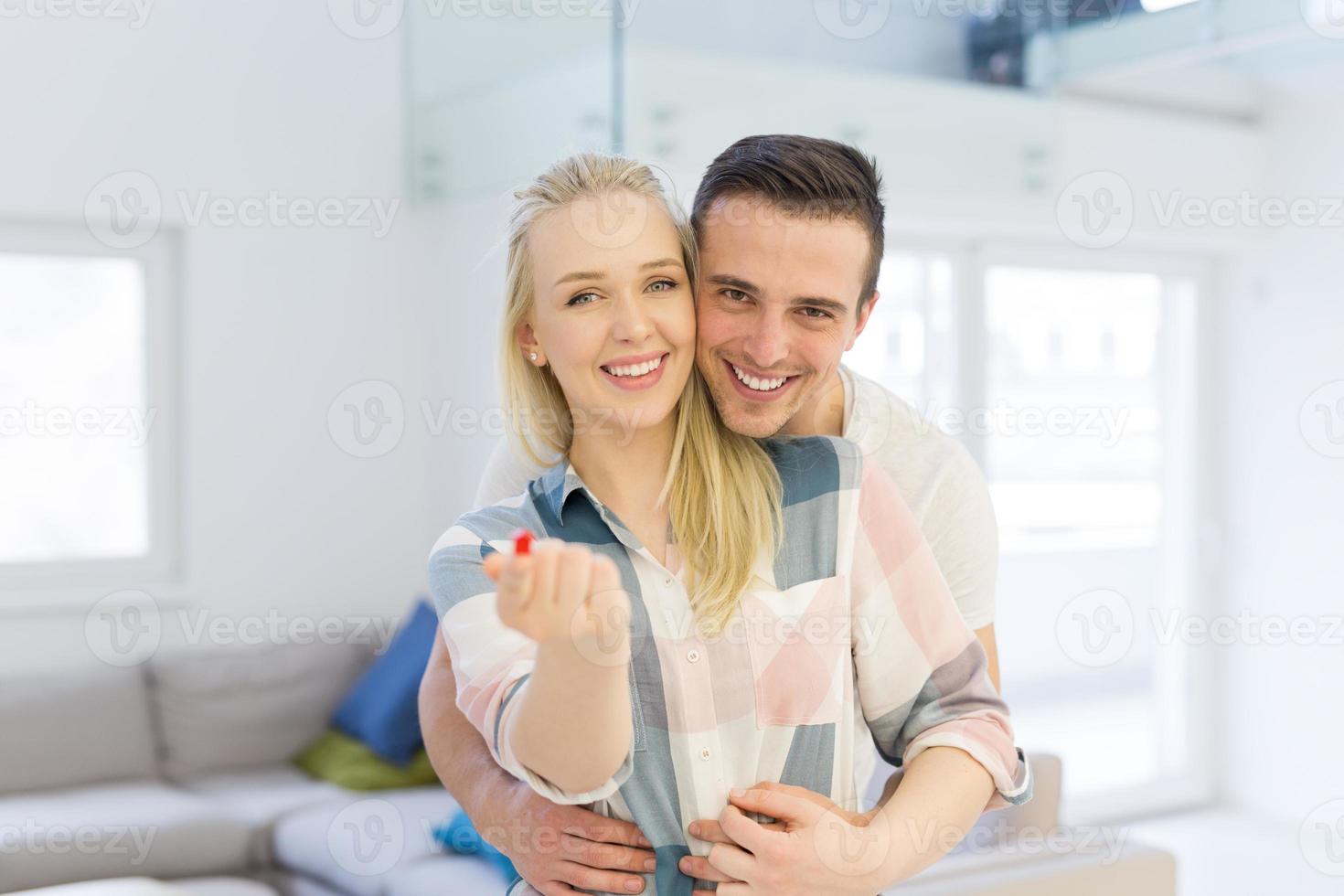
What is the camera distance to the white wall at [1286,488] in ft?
15.9

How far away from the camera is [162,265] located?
4.31 m

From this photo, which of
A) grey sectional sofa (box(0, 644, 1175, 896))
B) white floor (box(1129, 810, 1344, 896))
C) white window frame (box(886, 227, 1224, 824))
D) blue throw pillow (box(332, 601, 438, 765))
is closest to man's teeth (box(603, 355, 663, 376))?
grey sectional sofa (box(0, 644, 1175, 896))

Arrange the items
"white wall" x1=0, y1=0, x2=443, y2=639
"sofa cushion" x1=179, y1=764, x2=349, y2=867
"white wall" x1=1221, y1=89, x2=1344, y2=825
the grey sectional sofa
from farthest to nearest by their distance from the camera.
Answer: "white wall" x1=1221, y1=89, x2=1344, y2=825 < "white wall" x1=0, y1=0, x2=443, y2=639 < "sofa cushion" x1=179, y1=764, x2=349, y2=867 < the grey sectional sofa

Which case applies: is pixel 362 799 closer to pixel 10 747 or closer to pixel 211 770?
pixel 211 770

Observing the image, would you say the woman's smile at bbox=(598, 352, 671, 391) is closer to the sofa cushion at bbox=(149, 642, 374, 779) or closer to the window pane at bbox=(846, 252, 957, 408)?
the sofa cushion at bbox=(149, 642, 374, 779)

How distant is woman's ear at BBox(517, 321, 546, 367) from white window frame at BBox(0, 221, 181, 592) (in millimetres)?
3197

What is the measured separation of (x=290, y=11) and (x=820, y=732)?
377cm

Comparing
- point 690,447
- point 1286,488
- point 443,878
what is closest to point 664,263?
point 690,447

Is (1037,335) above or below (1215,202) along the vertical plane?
below

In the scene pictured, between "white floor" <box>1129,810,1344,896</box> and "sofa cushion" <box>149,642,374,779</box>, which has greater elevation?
"sofa cushion" <box>149,642,374,779</box>

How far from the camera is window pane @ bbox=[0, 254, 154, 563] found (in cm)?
414

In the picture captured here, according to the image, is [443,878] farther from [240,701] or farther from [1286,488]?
[1286,488]

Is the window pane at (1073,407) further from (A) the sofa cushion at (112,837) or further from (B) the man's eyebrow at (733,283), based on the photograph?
(B) the man's eyebrow at (733,283)

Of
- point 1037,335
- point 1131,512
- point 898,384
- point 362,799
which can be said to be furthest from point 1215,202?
point 362,799
